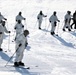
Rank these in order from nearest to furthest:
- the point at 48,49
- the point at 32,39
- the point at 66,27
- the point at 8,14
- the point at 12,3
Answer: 1. the point at 48,49
2. the point at 32,39
3. the point at 66,27
4. the point at 8,14
5. the point at 12,3

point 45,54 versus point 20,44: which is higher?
point 20,44

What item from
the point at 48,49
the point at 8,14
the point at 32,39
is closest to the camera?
the point at 48,49

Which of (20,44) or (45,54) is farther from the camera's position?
(45,54)

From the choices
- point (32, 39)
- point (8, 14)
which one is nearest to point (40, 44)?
point (32, 39)

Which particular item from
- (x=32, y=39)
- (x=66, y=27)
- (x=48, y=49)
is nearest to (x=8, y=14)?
(x=66, y=27)

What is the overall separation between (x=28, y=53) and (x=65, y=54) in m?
2.20

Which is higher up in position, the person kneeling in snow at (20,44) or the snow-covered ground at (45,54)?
the person kneeling in snow at (20,44)

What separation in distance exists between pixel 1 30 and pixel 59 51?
158 inches

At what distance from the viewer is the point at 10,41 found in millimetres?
23266

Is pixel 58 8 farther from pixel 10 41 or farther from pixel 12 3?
pixel 10 41

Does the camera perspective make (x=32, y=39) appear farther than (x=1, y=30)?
Yes

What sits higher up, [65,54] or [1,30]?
[1,30]

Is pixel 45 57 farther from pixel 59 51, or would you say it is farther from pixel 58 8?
pixel 58 8

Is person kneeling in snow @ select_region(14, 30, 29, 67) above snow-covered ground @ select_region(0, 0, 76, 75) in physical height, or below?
above
